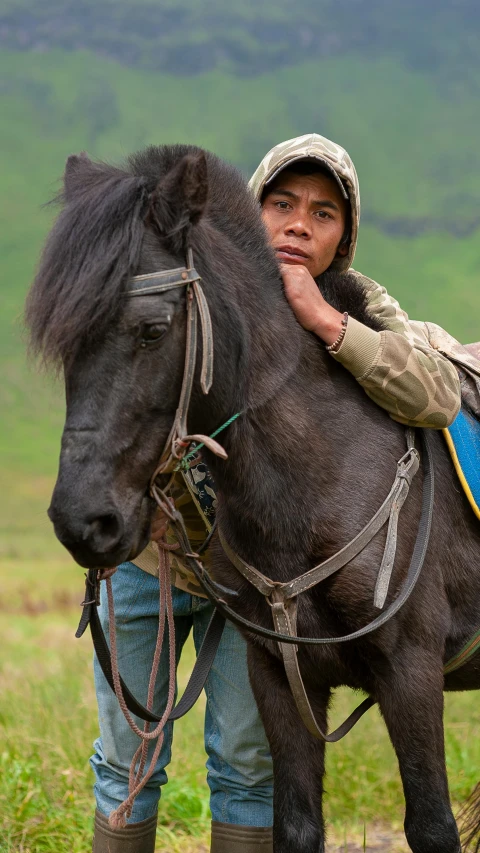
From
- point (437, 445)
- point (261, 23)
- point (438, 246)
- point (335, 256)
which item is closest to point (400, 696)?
point (437, 445)

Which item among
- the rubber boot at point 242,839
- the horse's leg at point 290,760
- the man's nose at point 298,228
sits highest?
the man's nose at point 298,228

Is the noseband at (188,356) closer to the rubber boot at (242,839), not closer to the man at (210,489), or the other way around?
the man at (210,489)

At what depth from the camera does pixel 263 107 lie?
7175 centimetres

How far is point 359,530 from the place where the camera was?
9.52 ft

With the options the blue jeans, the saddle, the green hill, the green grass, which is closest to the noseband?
the saddle

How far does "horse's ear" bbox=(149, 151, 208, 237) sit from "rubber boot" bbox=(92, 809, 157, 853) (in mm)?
2283

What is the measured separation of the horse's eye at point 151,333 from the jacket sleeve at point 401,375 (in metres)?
0.69

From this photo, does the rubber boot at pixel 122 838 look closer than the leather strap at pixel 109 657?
No

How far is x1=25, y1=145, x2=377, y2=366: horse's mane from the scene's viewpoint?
2.38 m

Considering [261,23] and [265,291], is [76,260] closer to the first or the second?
[265,291]

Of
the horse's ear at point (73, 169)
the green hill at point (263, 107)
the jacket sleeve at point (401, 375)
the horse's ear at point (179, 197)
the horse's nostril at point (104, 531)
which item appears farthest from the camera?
the green hill at point (263, 107)

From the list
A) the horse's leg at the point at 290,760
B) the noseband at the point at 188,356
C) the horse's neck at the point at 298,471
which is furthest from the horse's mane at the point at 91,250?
the horse's leg at the point at 290,760

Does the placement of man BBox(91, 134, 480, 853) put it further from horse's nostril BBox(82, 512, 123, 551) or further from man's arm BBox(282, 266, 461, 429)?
horse's nostril BBox(82, 512, 123, 551)

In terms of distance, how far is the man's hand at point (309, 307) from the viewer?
2957mm
